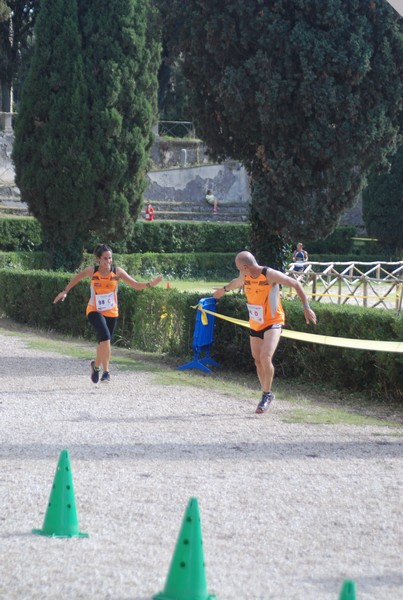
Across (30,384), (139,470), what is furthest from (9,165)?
(139,470)

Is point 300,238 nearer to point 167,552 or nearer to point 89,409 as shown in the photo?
point 89,409

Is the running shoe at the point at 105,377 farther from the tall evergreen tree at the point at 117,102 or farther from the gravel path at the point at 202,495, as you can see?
the tall evergreen tree at the point at 117,102

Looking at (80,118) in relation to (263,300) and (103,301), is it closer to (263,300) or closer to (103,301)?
(103,301)

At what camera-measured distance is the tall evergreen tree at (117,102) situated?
27578mm

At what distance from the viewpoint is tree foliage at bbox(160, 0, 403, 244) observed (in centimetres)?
1581

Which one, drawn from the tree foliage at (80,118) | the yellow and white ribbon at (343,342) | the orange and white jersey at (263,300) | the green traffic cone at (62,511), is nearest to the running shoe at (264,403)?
the orange and white jersey at (263,300)

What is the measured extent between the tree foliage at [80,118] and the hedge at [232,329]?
7.11 m

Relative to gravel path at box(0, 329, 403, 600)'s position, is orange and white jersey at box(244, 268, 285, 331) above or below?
above

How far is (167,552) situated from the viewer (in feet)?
19.5

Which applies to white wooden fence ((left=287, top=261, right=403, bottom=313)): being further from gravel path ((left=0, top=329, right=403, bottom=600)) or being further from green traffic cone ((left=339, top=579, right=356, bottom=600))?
green traffic cone ((left=339, top=579, right=356, bottom=600))

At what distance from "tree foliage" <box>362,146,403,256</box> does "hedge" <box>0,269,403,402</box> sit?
26.7m

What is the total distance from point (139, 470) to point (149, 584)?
9.03 feet

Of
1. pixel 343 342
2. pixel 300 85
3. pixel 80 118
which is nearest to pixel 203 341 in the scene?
pixel 343 342

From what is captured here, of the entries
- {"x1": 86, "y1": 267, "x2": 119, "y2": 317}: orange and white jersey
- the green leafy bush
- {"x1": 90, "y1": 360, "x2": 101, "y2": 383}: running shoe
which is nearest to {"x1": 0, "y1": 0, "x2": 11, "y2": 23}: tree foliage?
the green leafy bush
